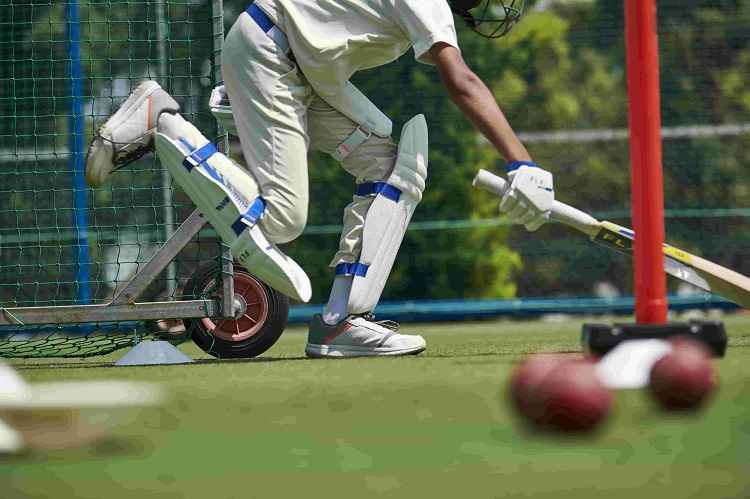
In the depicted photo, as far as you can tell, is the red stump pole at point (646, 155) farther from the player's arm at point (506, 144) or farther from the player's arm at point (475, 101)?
the player's arm at point (475, 101)

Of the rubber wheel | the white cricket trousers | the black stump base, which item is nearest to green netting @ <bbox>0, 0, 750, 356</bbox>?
the rubber wheel

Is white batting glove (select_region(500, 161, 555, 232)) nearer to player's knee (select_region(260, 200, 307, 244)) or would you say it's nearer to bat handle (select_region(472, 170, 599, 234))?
bat handle (select_region(472, 170, 599, 234))

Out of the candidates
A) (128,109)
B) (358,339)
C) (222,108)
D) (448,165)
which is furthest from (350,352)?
(448,165)

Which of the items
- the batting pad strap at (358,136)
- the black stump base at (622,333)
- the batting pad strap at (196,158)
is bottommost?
the black stump base at (622,333)

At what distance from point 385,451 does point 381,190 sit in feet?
6.06

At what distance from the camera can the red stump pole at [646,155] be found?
86.7 inches

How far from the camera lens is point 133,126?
3119 mm

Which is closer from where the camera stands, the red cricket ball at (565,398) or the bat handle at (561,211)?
the red cricket ball at (565,398)

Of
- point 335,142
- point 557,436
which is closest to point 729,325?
point 335,142

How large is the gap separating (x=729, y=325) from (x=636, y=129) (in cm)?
311

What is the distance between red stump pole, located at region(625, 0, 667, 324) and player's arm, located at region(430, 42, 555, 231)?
0.52m

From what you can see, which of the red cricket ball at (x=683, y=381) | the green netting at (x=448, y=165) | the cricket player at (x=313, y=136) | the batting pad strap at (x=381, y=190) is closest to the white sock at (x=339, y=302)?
the cricket player at (x=313, y=136)

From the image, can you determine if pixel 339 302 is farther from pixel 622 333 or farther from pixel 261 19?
pixel 622 333

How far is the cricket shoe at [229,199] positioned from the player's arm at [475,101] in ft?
2.18
